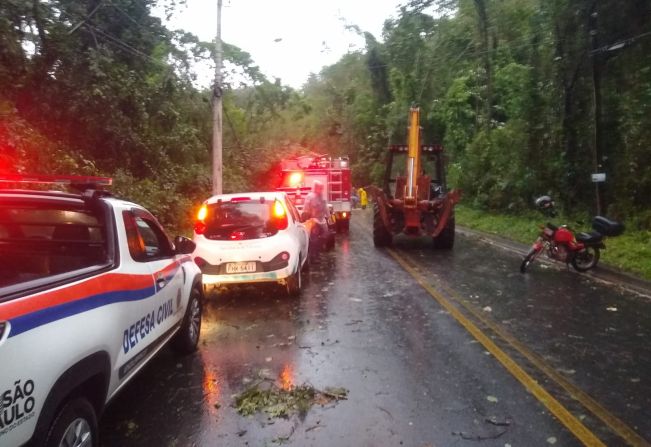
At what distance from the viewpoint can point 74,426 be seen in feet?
10.3

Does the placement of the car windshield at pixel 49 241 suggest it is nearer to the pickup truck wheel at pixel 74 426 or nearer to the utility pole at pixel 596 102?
the pickup truck wheel at pixel 74 426

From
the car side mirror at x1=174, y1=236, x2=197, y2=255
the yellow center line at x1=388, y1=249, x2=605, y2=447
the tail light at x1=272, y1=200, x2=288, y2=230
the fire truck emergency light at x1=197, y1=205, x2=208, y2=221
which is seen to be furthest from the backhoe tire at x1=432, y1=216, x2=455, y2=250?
the car side mirror at x1=174, y1=236, x2=197, y2=255

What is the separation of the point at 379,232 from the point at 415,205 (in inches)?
56.8

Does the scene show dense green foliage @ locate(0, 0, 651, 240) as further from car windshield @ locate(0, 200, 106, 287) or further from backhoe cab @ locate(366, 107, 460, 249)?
car windshield @ locate(0, 200, 106, 287)

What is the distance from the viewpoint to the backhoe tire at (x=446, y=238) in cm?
1413

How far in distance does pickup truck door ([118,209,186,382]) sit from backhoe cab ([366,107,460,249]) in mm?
8896

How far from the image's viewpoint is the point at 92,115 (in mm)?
15180

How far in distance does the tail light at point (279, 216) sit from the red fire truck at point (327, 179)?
1017 centimetres

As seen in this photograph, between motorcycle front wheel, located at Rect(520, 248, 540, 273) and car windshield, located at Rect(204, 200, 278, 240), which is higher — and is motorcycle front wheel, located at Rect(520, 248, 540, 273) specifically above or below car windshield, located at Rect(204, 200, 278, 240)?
below

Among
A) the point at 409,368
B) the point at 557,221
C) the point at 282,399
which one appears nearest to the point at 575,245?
the point at 409,368

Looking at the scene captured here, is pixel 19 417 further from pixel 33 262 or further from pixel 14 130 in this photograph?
pixel 14 130

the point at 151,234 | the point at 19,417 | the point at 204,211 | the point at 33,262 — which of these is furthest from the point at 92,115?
the point at 19,417

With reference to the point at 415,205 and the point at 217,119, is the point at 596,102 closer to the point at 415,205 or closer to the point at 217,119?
the point at 415,205

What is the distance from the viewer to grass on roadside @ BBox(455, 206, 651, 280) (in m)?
10.9
